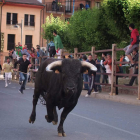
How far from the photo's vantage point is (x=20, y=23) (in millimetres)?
61281

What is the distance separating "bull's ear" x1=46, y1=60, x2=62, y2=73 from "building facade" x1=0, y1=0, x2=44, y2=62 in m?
52.9

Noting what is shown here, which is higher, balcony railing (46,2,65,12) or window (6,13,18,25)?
balcony railing (46,2,65,12)

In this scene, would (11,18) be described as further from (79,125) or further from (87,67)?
(87,67)

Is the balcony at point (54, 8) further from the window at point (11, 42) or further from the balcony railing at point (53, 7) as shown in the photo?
the window at point (11, 42)

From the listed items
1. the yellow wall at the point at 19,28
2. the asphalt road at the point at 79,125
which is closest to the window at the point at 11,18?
the yellow wall at the point at 19,28

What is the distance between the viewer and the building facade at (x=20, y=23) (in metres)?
61.2

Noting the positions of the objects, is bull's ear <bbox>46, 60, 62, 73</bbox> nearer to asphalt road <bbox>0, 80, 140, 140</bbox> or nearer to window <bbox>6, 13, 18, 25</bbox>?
asphalt road <bbox>0, 80, 140, 140</bbox>

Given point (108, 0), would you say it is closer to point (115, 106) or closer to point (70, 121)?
point (115, 106)

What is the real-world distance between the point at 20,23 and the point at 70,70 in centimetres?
5438

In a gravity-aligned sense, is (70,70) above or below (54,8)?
below

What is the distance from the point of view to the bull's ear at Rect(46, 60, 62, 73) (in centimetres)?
789

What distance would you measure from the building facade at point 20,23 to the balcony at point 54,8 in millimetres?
1462

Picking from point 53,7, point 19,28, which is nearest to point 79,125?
point 19,28

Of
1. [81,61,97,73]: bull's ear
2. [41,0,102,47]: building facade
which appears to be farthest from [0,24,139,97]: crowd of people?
[41,0,102,47]: building facade
